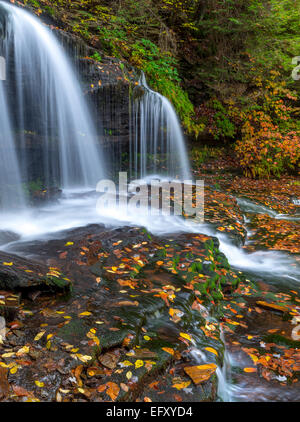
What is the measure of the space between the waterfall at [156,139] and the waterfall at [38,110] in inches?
69.5

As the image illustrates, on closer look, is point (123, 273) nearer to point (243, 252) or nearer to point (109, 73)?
point (243, 252)

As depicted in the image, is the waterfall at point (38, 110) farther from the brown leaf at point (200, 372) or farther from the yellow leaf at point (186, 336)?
the brown leaf at point (200, 372)

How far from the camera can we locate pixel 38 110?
6.97m

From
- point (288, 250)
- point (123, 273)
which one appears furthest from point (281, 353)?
point (288, 250)

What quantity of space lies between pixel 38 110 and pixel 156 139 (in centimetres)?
434

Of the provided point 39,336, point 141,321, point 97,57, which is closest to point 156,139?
point 97,57

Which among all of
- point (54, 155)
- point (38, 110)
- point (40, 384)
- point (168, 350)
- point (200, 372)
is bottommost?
point (200, 372)

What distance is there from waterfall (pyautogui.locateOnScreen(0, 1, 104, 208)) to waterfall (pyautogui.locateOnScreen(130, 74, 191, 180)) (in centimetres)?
177

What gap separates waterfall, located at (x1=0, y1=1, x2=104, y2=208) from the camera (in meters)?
6.31

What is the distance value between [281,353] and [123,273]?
6.58ft

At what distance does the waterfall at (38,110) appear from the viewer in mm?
6312

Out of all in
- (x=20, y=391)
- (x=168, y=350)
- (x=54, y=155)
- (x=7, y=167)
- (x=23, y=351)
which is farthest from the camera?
(x=54, y=155)

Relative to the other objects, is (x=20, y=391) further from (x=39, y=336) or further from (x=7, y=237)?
(x=7, y=237)

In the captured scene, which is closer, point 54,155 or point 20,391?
point 20,391
